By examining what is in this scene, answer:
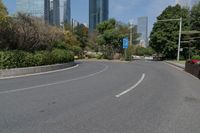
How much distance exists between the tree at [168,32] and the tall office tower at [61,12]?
23.0 meters

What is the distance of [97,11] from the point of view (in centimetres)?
12050

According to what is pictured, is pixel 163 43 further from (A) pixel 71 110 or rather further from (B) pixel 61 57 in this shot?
(A) pixel 71 110

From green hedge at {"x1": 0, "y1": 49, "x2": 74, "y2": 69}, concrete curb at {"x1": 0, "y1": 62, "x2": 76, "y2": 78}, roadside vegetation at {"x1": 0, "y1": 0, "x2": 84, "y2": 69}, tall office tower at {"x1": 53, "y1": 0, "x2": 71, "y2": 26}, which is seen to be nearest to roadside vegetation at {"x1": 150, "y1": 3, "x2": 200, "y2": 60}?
tall office tower at {"x1": 53, "y1": 0, "x2": 71, "y2": 26}

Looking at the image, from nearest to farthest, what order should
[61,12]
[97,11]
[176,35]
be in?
[176,35]
[61,12]
[97,11]

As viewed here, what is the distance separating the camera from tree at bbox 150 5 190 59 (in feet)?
212

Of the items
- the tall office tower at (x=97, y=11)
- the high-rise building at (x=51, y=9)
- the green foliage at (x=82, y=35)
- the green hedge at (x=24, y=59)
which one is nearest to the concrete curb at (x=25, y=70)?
the green hedge at (x=24, y=59)

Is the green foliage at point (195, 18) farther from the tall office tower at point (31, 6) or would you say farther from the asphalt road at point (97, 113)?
the asphalt road at point (97, 113)

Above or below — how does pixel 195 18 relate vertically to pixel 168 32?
above

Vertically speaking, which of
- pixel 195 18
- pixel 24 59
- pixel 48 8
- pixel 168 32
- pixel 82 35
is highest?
pixel 48 8

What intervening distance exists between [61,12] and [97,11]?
4577 cm

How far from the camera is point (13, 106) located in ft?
29.5

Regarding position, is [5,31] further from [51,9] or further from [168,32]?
[168,32]

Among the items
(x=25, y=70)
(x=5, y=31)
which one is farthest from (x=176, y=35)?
(x=25, y=70)

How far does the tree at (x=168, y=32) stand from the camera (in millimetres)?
64531
